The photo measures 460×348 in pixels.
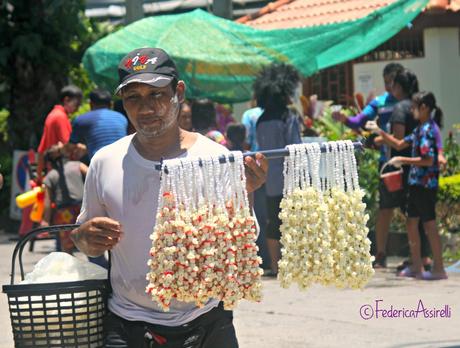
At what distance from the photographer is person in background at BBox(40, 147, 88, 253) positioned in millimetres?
10641

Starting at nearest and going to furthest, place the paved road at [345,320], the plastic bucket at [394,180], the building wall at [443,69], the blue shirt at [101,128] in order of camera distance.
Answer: the paved road at [345,320], the blue shirt at [101,128], the plastic bucket at [394,180], the building wall at [443,69]

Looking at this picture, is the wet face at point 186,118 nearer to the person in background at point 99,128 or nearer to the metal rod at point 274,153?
the person in background at point 99,128

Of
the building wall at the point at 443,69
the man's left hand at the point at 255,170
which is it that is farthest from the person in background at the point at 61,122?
the man's left hand at the point at 255,170

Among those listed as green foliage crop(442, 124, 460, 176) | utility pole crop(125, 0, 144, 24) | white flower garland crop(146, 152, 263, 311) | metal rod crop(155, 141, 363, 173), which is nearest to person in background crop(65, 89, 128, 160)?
utility pole crop(125, 0, 144, 24)

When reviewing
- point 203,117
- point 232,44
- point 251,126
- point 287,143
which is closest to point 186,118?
point 203,117

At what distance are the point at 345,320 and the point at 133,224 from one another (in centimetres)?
480

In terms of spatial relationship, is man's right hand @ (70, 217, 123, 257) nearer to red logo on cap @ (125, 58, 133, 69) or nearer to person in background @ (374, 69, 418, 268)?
red logo on cap @ (125, 58, 133, 69)

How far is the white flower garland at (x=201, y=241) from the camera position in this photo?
365 centimetres

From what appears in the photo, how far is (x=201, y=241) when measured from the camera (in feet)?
12.1

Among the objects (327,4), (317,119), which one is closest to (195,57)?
(317,119)

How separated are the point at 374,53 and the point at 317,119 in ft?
8.55

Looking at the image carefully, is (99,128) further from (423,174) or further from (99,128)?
(423,174)

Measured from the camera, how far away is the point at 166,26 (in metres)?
12.7

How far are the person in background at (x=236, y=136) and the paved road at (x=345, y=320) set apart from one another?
1.57 m
